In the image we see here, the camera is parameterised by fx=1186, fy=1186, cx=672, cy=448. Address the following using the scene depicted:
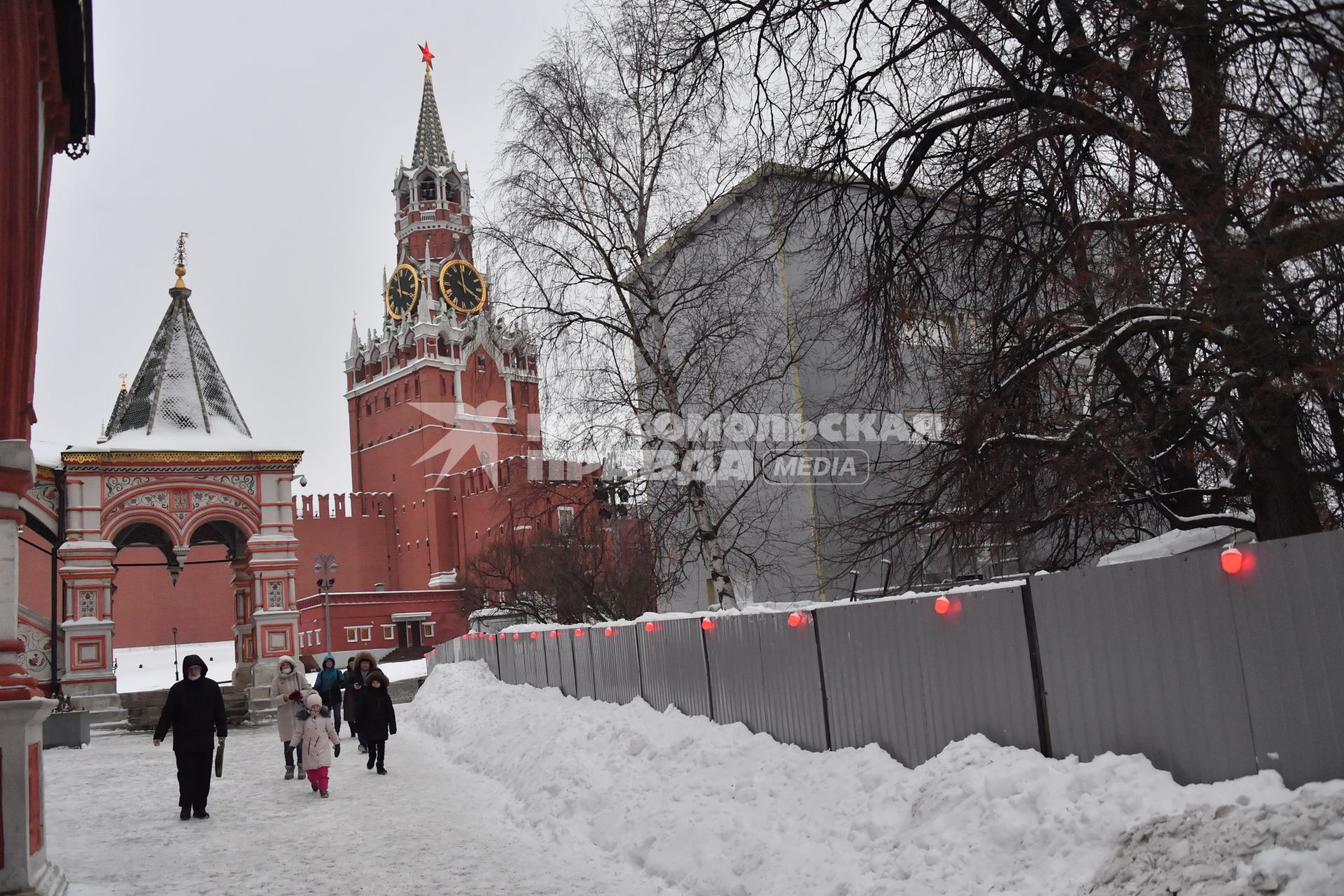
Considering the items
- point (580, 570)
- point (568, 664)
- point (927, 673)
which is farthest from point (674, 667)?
point (580, 570)

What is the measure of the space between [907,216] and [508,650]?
14152mm

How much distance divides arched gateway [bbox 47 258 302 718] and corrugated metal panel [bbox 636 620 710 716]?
1677cm

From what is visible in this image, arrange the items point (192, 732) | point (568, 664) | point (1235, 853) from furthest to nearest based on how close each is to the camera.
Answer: point (568, 664) < point (192, 732) < point (1235, 853)

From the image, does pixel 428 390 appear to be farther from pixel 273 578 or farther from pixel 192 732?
pixel 192 732

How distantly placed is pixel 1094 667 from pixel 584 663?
10070 millimetres

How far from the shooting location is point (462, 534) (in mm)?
67375

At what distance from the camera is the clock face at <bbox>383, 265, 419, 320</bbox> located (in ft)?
243

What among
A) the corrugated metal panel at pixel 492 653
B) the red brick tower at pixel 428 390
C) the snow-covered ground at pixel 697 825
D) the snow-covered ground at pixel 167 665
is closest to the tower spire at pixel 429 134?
the red brick tower at pixel 428 390

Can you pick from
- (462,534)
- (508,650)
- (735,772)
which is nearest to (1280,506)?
(735,772)

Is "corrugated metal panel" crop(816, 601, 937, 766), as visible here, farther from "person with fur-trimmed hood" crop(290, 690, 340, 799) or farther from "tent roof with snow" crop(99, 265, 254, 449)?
"tent roof with snow" crop(99, 265, 254, 449)

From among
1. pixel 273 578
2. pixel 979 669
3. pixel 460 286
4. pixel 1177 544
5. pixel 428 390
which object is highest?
pixel 460 286

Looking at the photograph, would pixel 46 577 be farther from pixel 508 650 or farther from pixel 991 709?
pixel 991 709

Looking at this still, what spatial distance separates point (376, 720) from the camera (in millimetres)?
15062

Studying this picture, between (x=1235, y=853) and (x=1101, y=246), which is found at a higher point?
(x=1101, y=246)
